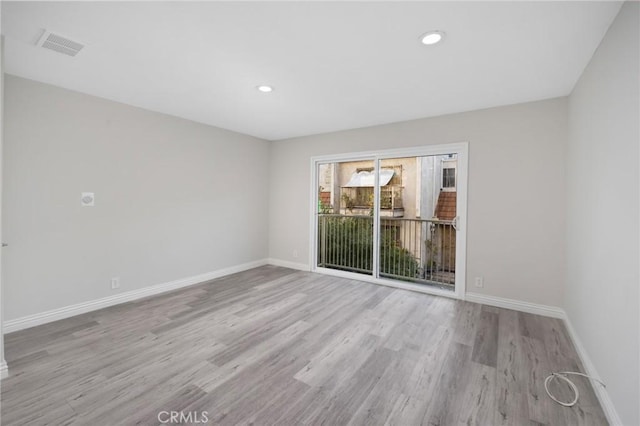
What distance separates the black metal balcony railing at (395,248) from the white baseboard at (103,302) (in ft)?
6.28

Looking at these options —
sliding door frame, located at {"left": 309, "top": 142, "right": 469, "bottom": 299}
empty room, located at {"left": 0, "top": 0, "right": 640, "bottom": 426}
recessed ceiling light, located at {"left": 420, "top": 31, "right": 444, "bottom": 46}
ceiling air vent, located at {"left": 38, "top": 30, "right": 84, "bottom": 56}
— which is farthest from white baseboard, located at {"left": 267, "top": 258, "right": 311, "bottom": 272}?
ceiling air vent, located at {"left": 38, "top": 30, "right": 84, "bottom": 56}

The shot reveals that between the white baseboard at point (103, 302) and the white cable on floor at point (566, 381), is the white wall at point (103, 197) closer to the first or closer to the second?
the white baseboard at point (103, 302)

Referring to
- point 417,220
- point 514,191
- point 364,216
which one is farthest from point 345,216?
point 514,191

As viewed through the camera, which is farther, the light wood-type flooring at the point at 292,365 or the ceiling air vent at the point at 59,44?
the ceiling air vent at the point at 59,44

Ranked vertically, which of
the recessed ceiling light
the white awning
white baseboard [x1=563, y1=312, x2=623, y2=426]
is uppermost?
the recessed ceiling light

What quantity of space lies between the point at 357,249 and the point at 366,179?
128 cm

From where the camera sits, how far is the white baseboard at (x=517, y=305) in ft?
10.2

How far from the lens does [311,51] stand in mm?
2182

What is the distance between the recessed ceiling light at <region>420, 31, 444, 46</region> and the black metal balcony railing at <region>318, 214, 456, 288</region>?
8.97 feet

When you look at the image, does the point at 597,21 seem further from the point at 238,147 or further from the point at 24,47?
the point at 238,147

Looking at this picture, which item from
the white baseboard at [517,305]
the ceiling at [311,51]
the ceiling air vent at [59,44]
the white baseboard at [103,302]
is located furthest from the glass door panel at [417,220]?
the ceiling air vent at [59,44]

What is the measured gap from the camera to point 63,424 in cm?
158

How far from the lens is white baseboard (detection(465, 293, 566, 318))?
3117 millimetres

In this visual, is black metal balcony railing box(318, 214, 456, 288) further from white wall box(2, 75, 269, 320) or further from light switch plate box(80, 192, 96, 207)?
light switch plate box(80, 192, 96, 207)
